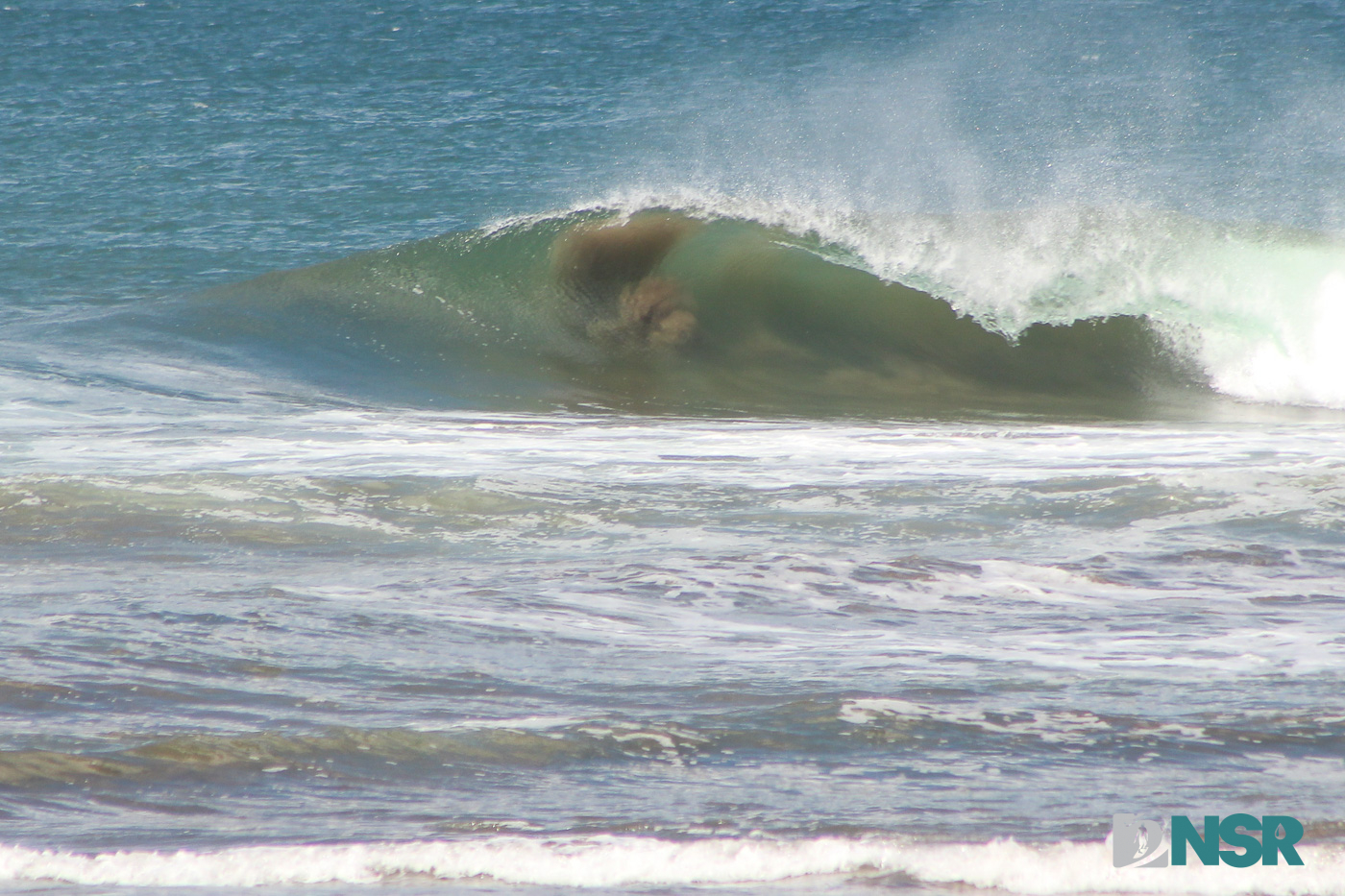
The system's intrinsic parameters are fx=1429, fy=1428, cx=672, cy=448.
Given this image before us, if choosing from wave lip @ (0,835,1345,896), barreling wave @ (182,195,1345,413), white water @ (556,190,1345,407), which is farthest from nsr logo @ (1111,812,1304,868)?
white water @ (556,190,1345,407)

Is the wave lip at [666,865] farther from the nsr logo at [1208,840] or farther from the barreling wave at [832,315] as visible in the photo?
the barreling wave at [832,315]

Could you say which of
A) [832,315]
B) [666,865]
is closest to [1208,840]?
[666,865]

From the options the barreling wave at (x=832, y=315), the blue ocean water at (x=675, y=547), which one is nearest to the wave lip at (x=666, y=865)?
the blue ocean water at (x=675, y=547)

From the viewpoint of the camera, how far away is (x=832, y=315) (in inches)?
385

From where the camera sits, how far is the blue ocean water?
7.62 feet

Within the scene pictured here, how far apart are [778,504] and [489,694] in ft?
6.95

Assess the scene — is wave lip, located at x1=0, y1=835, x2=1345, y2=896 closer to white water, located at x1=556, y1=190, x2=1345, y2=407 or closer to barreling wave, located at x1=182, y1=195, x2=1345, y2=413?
barreling wave, located at x1=182, y1=195, x2=1345, y2=413

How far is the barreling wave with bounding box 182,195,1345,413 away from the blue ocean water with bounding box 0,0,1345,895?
0.04 m

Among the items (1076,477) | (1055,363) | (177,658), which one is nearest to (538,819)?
(177,658)

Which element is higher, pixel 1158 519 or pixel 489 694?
pixel 1158 519

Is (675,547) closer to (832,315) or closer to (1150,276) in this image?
(832,315)

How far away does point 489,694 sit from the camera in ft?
9.63

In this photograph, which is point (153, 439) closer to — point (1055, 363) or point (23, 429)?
point (23, 429)

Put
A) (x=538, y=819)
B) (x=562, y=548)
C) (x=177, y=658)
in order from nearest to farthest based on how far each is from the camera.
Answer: (x=538, y=819)
(x=177, y=658)
(x=562, y=548)
